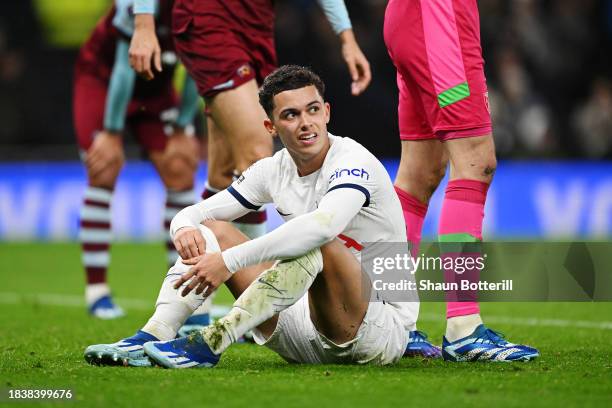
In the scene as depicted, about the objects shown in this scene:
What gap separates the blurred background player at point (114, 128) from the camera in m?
6.93

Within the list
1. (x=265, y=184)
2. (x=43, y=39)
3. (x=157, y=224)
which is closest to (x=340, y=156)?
(x=265, y=184)

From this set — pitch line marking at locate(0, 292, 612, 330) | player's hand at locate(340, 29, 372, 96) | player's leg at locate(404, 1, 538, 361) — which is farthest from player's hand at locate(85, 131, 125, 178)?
player's leg at locate(404, 1, 538, 361)

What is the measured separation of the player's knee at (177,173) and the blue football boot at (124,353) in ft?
9.50

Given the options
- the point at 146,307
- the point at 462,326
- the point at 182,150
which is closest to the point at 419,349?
the point at 462,326

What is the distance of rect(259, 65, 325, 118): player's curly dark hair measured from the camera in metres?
4.22

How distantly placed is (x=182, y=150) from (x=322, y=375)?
3.43 m

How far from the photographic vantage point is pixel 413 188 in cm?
495

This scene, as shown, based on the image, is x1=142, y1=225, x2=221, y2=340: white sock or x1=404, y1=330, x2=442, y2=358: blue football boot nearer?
x1=142, y1=225, x2=221, y2=340: white sock

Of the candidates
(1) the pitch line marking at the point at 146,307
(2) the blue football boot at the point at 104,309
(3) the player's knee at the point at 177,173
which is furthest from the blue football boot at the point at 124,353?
(3) the player's knee at the point at 177,173

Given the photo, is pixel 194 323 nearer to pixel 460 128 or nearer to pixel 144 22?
pixel 144 22

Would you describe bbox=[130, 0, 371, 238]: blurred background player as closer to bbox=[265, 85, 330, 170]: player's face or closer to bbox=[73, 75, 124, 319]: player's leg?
bbox=[265, 85, 330, 170]: player's face

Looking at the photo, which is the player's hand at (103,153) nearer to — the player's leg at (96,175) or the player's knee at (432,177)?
the player's leg at (96,175)

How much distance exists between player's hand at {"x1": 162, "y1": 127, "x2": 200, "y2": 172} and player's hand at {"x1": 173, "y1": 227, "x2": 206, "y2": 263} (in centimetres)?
299

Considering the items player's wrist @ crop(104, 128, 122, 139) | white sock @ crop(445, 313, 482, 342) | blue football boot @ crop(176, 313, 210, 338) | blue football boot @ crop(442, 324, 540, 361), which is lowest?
blue football boot @ crop(176, 313, 210, 338)
